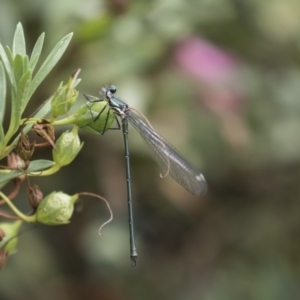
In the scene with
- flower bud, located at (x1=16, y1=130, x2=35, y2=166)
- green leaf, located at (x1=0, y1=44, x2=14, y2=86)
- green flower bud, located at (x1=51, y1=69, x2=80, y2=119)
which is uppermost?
green leaf, located at (x1=0, y1=44, x2=14, y2=86)

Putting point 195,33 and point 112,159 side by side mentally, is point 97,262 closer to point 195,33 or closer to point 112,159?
point 112,159

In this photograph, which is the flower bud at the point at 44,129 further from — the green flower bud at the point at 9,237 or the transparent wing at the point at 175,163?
the transparent wing at the point at 175,163

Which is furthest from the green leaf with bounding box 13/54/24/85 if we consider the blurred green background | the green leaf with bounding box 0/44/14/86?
the blurred green background

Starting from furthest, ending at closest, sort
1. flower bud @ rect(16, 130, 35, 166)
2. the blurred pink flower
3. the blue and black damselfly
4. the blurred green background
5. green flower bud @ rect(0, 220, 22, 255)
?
the blurred pink flower → the blurred green background → the blue and black damselfly → green flower bud @ rect(0, 220, 22, 255) → flower bud @ rect(16, 130, 35, 166)

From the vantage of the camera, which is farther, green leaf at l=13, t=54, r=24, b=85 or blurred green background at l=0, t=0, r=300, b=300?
blurred green background at l=0, t=0, r=300, b=300

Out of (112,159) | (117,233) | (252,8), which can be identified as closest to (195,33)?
(252,8)

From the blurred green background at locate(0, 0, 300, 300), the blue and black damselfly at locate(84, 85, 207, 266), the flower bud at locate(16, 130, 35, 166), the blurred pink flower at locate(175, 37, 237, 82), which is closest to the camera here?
the flower bud at locate(16, 130, 35, 166)

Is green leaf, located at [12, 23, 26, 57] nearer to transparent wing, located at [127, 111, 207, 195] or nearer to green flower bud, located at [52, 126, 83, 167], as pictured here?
green flower bud, located at [52, 126, 83, 167]
